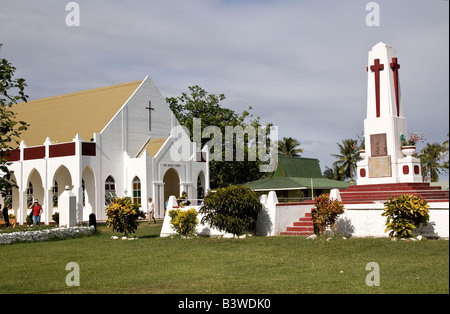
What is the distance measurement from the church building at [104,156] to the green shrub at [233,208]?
13648 mm

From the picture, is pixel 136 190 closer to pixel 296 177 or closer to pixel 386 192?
pixel 296 177

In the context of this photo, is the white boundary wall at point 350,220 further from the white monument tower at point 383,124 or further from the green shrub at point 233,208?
the white monument tower at point 383,124

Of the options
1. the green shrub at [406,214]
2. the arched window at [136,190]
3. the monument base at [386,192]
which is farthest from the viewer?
the arched window at [136,190]

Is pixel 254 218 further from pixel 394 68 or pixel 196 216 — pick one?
pixel 394 68

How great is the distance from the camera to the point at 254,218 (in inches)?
761

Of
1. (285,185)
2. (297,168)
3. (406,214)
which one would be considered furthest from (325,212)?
(297,168)

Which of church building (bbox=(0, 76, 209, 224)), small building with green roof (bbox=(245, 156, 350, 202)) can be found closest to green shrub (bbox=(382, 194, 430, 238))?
small building with green roof (bbox=(245, 156, 350, 202))

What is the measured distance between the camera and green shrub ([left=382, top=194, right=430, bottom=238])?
15.6 m

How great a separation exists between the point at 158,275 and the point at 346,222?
26.7ft

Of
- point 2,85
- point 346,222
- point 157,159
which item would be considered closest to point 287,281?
point 346,222

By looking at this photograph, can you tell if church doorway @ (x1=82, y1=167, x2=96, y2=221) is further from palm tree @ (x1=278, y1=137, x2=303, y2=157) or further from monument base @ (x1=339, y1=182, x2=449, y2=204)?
palm tree @ (x1=278, y1=137, x2=303, y2=157)

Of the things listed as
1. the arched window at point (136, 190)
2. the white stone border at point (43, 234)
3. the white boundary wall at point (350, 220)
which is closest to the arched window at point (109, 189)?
the arched window at point (136, 190)

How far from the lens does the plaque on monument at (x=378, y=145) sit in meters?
20.7

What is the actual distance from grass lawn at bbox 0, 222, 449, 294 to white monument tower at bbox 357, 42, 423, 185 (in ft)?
15.6
